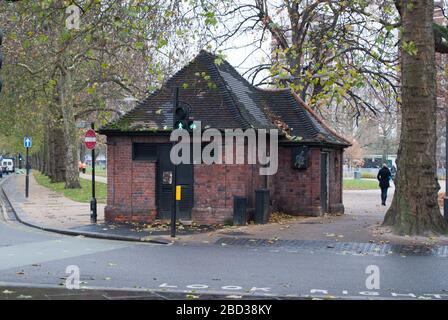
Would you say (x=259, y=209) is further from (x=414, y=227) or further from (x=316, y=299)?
(x=316, y=299)

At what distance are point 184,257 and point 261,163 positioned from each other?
815cm

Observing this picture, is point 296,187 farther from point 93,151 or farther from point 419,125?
point 93,151

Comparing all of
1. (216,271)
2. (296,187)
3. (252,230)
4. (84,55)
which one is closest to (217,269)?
(216,271)

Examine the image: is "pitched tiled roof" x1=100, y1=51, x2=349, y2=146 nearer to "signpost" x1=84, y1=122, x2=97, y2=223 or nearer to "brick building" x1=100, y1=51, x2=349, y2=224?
"brick building" x1=100, y1=51, x2=349, y2=224

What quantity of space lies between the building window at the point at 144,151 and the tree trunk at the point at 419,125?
7.53 metres

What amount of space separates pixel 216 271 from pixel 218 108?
9.35 meters

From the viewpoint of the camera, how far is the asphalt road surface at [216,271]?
951 cm

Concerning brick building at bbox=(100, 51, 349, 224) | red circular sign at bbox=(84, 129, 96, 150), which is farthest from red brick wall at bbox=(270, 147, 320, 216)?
red circular sign at bbox=(84, 129, 96, 150)

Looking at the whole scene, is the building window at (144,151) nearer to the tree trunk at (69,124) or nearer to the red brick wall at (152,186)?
the red brick wall at (152,186)

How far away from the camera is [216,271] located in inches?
444

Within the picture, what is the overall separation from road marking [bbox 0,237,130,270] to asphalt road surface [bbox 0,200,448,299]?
0.06 feet

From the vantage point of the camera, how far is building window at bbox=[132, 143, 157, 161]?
64.8 feet

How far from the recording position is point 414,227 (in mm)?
16406
